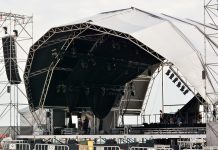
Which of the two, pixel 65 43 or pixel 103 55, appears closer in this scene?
pixel 65 43

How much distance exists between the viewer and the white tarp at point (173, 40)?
31.0 meters

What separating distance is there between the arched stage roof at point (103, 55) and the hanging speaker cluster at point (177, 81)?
1832 millimetres

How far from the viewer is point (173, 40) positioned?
32906 mm

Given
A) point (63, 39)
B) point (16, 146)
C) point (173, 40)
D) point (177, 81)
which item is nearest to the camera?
point (16, 146)

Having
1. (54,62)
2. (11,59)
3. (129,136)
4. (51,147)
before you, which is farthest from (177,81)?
(51,147)

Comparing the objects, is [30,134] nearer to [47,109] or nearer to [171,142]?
[47,109]

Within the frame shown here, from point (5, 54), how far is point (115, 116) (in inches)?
480

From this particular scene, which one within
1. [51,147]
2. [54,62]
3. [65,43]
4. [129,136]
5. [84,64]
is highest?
[65,43]

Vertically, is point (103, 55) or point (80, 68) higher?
point (103, 55)

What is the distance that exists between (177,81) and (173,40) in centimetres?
776

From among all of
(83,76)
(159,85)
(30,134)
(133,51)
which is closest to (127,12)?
(133,51)

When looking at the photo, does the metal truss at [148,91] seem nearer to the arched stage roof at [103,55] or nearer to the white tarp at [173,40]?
the arched stage roof at [103,55]

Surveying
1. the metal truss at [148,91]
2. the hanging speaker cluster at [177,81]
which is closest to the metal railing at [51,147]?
the hanging speaker cluster at [177,81]

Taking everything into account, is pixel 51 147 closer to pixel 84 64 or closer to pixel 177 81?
pixel 84 64
